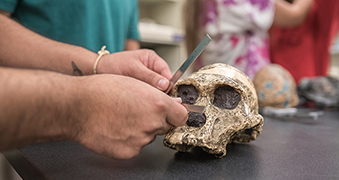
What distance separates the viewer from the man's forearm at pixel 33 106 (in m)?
0.40

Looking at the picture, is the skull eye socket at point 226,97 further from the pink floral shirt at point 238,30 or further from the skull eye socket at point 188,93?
the pink floral shirt at point 238,30

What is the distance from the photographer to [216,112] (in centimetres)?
68

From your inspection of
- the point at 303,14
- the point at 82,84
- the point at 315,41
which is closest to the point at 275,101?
the point at 303,14

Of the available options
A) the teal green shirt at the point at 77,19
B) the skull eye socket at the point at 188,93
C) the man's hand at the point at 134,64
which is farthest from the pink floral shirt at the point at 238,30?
the skull eye socket at the point at 188,93

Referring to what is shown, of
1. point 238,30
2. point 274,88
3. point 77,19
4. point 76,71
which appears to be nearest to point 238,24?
point 238,30

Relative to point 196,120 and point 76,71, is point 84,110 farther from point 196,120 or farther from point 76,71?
point 76,71

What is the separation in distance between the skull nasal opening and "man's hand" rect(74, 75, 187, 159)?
0.10 metres

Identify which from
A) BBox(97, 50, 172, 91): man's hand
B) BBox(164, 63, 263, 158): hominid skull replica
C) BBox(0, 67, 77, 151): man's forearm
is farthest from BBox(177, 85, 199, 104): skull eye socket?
BBox(0, 67, 77, 151): man's forearm

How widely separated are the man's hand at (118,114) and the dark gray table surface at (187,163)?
A: 59 mm

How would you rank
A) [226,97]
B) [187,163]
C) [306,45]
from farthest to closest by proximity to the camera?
[306,45] < [226,97] < [187,163]

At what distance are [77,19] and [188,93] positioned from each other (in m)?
0.68

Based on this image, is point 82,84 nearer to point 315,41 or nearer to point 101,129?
point 101,129

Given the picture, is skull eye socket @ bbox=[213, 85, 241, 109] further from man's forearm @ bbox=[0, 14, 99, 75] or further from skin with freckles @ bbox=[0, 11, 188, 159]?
man's forearm @ bbox=[0, 14, 99, 75]

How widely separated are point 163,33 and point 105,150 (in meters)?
2.43
